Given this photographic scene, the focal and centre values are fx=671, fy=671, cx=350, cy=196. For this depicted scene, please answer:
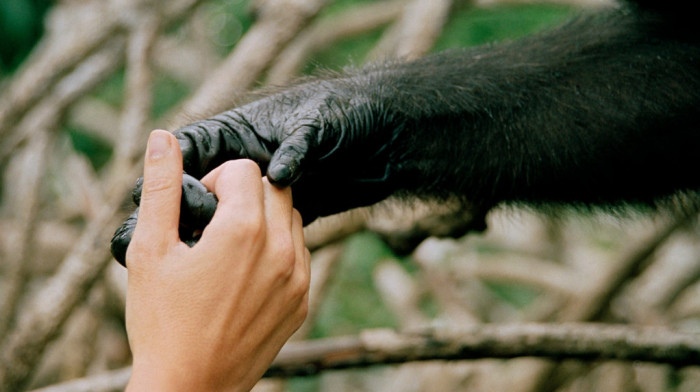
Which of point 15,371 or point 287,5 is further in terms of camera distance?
point 287,5

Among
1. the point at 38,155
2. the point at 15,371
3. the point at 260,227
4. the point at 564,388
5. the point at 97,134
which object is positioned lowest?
the point at 564,388

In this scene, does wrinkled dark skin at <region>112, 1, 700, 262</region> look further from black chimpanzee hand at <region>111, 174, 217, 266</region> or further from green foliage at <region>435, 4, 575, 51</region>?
green foliage at <region>435, 4, 575, 51</region>

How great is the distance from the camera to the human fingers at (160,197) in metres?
0.78

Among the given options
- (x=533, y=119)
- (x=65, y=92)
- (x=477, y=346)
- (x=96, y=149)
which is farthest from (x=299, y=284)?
(x=96, y=149)

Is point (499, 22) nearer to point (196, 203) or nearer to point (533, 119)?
point (533, 119)

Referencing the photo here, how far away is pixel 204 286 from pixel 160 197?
0.40ft

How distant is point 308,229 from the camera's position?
6.79ft

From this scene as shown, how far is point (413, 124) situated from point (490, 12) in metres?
2.27

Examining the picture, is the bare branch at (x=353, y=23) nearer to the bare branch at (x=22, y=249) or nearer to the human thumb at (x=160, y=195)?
the bare branch at (x=22, y=249)

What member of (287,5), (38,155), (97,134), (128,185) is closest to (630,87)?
(287,5)

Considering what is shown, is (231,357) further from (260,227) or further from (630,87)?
(630,87)

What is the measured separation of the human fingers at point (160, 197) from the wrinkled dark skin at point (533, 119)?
0.31 meters

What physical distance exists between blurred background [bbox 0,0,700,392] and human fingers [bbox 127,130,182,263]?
40 cm

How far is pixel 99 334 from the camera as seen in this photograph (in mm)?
2490
